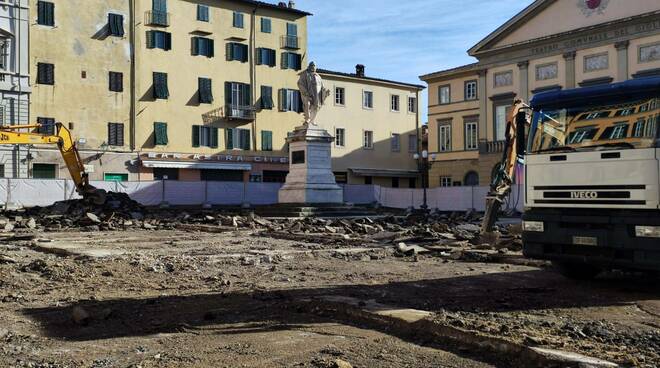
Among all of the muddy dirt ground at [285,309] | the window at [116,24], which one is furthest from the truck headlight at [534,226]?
the window at [116,24]

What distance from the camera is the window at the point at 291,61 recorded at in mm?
54250

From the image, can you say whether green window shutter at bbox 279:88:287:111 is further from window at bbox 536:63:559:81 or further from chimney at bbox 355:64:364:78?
window at bbox 536:63:559:81

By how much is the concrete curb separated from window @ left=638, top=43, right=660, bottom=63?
3951cm

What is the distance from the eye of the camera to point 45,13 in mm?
42281

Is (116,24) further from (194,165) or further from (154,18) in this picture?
(194,165)

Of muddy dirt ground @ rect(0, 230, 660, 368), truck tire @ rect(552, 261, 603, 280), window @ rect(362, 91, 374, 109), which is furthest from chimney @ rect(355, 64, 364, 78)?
truck tire @ rect(552, 261, 603, 280)

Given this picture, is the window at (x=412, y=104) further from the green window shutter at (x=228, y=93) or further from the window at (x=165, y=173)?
the window at (x=165, y=173)

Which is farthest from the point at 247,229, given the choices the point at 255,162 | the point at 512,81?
the point at 512,81

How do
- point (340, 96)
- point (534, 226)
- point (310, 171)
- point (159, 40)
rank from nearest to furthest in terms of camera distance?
point (534, 226)
point (310, 171)
point (159, 40)
point (340, 96)

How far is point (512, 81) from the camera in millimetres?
51219

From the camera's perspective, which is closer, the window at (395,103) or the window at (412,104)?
the window at (395,103)

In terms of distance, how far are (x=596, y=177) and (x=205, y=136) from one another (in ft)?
138

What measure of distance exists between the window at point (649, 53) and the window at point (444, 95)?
17.5m

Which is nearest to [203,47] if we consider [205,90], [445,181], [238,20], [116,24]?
[205,90]
